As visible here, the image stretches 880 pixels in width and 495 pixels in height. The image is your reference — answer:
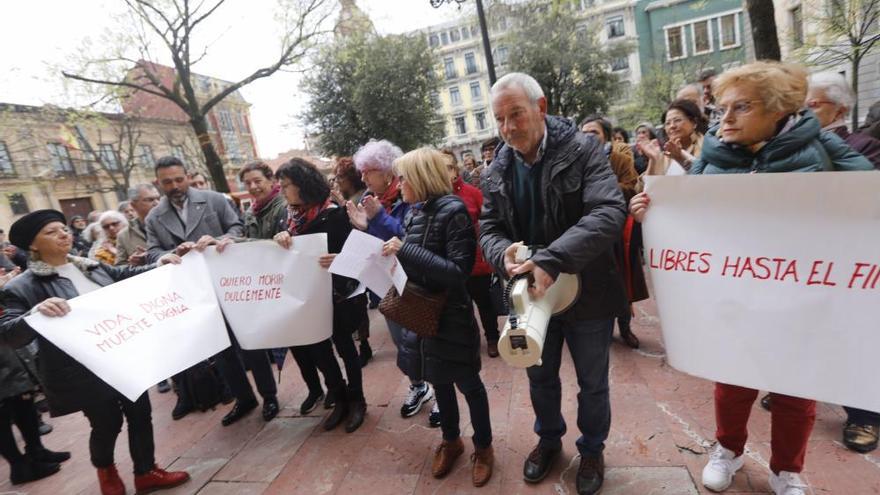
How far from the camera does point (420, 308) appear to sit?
2271mm

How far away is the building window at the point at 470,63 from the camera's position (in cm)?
4631

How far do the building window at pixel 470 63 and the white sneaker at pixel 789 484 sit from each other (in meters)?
48.6

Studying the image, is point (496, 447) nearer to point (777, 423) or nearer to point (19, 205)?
point (777, 423)

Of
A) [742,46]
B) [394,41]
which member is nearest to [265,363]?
[394,41]

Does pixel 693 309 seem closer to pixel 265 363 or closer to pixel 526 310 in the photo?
pixel 526 310

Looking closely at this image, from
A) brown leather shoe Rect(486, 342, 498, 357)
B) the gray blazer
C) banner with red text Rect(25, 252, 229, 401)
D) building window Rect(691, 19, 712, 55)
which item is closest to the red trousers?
brown leather shoe Rect(486, 342, 498, 357)

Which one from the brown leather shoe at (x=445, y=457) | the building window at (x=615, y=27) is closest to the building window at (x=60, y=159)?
the brown leather shoe at (x=445, y=457)

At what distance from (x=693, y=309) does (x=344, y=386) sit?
247 cm

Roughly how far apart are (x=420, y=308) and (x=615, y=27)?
4172cm

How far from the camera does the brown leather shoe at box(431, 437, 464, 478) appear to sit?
2.49m

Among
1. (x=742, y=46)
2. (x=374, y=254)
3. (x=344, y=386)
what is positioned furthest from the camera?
(x=742, y=46)

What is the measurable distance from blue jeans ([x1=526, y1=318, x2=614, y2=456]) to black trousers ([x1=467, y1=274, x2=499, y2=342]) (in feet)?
5.67

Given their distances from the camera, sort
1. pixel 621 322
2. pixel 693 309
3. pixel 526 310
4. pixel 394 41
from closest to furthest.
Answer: pixel 526 310 → pixel 693 309 → pixel 621 322 → pixel 394 41

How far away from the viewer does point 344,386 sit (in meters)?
3.32
